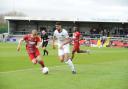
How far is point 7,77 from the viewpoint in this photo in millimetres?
13664

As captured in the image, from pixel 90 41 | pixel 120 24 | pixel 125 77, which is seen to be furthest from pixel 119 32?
pixel 125 77

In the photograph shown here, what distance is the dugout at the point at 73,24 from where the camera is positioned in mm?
65875

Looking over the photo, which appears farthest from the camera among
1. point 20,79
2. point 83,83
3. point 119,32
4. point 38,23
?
point 38,23

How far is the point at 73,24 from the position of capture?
69375mm

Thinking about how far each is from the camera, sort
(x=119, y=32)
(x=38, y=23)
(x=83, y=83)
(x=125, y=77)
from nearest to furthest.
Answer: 1. (x=83, y=83)
2. (x=125, y=77)
3. (x=119, y=32)
4. (x=38, y=23)

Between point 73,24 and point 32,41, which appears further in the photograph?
point 73,24

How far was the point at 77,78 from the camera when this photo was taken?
534 inches

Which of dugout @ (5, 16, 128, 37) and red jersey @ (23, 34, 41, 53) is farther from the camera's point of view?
dugout @ (5, 16, 128, 37)

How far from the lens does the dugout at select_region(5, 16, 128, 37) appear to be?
65875 mm

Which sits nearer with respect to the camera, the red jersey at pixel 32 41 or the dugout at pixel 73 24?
the red jersey at pixel 32 41

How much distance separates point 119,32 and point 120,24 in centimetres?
275

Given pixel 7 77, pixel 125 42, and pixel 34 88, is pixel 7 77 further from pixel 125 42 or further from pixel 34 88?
pixel 125 42

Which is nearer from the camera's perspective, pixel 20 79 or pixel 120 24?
pixel 20 79

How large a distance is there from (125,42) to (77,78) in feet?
123
